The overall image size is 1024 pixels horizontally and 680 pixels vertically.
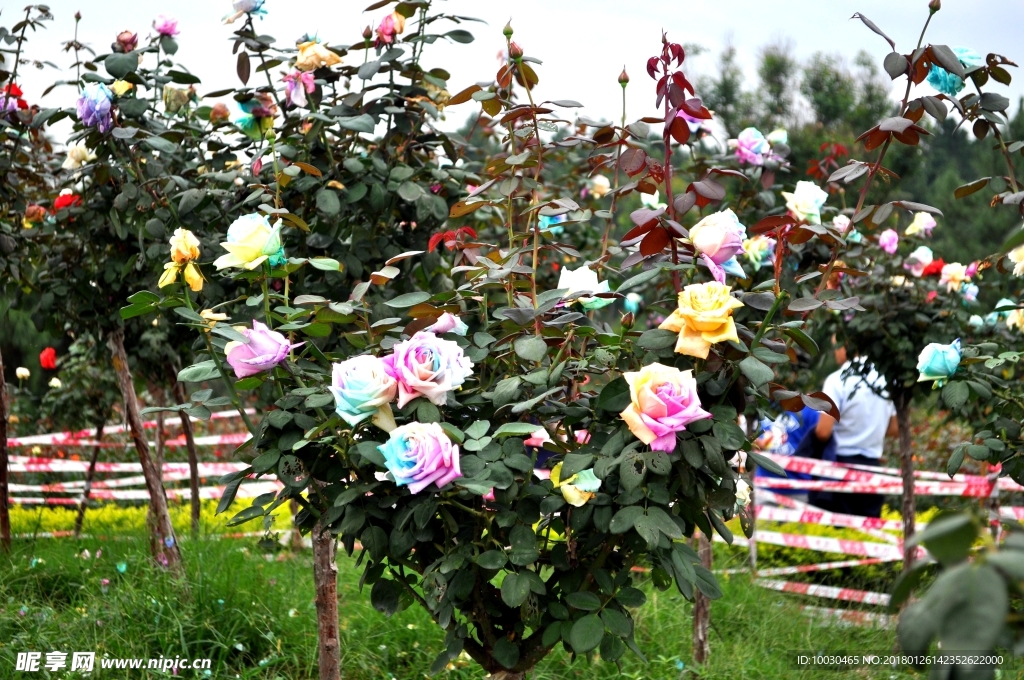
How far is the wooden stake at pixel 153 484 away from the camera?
2.50 metres

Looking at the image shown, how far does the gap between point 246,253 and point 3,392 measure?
2034mm

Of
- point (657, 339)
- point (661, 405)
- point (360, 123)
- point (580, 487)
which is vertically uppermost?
point (360, 123)

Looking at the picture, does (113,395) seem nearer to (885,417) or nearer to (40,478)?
(40,478)

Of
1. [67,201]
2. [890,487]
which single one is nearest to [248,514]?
[67,201]

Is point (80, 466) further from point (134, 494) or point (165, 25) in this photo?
point (165, 25)

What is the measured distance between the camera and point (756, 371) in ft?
3.80

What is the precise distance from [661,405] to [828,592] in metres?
3.26

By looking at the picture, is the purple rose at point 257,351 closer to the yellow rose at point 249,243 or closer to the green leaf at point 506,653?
the yellow rose at point 249,243

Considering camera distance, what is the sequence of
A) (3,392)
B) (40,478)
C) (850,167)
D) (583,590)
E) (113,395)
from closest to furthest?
(583,590) → (850,167) → (3,392) → (113,395) → (40,478)

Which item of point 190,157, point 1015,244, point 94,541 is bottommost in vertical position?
point 94,541

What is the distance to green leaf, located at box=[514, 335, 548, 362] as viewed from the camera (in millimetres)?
1233

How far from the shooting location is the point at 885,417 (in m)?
4.36

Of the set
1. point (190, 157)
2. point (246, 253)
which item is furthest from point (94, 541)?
point (246, 253)

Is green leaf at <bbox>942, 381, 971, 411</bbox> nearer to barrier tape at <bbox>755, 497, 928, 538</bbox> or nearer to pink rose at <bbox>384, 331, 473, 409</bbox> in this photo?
pink rose at <bbox>384, 331, 473, 409</bbox>
